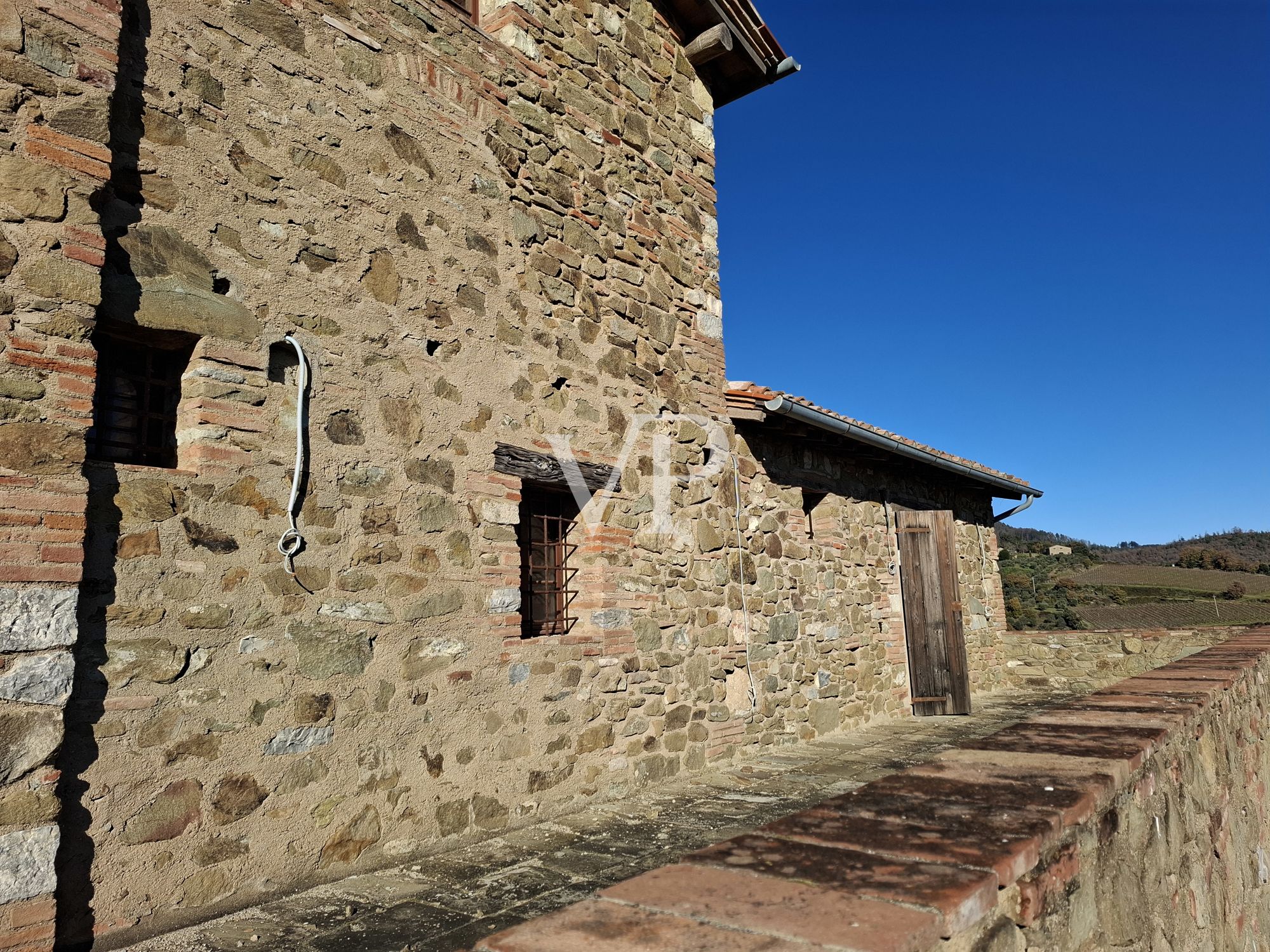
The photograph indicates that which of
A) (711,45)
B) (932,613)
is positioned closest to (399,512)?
(711,45)

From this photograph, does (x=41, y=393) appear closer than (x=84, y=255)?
Yes

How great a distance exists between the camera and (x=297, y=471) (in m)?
3.62

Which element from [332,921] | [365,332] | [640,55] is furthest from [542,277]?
[332,921]

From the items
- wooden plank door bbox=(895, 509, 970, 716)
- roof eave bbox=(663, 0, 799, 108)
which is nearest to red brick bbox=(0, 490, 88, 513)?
roof eave bbox=(663, 0, 799, 108)

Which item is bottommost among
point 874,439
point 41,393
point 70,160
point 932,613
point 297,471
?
point 932,613

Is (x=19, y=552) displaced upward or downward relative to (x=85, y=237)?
downward

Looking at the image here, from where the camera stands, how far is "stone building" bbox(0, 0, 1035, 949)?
2.88m

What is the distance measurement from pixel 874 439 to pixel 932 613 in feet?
7.72

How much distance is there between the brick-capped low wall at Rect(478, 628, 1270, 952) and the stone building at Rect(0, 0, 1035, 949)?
2.35 meters

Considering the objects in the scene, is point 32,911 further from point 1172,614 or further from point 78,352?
point 1172,614

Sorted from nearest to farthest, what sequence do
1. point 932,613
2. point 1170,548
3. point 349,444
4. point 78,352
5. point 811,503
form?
point 78,352 < point 349,444 < point 811,503 < point 932,613 < point 1170,548

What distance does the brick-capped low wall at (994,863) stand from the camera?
1.28m

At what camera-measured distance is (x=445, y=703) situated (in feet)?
13.5

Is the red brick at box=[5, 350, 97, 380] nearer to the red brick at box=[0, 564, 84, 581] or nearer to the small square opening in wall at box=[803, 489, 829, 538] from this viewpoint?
the red brick at box=[0, 564, 84, 581]
